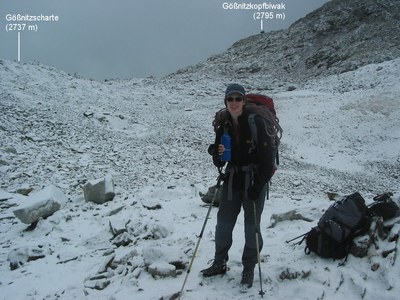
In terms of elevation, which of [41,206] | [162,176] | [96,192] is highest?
[162,176]

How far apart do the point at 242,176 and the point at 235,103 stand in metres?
0.96

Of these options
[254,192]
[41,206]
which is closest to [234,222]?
[254,192]

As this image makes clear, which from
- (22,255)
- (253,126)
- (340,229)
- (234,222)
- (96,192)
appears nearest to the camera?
(253,126)

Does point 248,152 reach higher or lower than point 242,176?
higher

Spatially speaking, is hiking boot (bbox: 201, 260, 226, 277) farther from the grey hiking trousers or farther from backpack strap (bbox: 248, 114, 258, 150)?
backpack strap (bbox: 248, 114, 258, 150)

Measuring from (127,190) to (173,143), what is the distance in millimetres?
5726

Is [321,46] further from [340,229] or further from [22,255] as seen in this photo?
[22,255]

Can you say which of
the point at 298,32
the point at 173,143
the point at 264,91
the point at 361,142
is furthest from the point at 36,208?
the point at 298,32

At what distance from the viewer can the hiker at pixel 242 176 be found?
4.25 m

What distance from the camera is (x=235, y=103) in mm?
4328

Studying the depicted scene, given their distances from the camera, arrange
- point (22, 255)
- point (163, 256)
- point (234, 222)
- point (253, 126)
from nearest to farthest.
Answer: point (253, 126), point (234, 222), point (163, 256), point (22, 255)

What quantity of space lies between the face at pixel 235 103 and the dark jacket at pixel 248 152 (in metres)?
0.09

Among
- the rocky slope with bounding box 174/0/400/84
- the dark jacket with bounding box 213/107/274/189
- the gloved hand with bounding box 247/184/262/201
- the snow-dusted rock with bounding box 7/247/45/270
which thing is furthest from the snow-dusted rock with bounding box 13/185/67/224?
the rocky slope with bounding box 174/0/400/84

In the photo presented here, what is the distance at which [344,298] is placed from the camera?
4207mm
